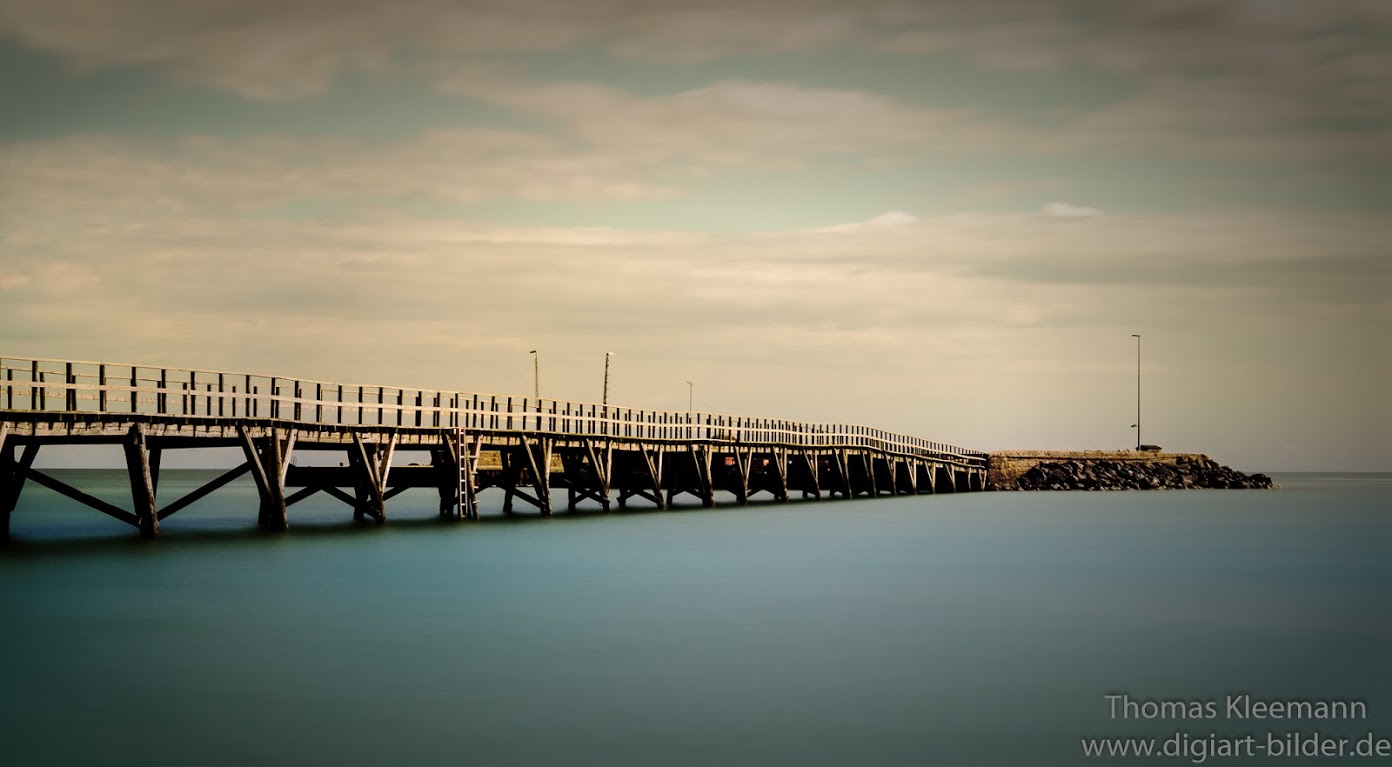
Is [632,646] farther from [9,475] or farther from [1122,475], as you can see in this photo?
[1122,475]

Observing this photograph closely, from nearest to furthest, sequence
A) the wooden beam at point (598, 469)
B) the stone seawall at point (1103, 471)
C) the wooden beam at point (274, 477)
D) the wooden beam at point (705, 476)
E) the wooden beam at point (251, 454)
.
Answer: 1. the wooden beam at point (251, 454)
2. the wooden beam at point (274, 477)
3. the wooden beam at point (598, 469)
4. the wooden beam at point (705, 476)
5. the stone seawall at point (1103, 471)

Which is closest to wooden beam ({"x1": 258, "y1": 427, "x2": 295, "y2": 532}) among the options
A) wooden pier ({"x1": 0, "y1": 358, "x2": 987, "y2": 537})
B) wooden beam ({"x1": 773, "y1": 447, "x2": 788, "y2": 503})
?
wooden pier ({"x1": 0, "y1": 358, "x2": 987, "y2": 537})

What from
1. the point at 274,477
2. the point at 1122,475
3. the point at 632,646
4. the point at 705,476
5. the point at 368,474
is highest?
the point at 274,477

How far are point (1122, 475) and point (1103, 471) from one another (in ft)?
5.31

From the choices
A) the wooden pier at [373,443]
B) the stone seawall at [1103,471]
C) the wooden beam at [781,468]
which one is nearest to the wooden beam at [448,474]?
the wooden pier at [373,443]

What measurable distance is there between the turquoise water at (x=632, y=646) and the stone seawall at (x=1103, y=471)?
67924 mm

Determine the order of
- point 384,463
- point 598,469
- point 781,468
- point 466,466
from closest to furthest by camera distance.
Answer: point 384,463, point 466,466, point 598,469, point 781,468

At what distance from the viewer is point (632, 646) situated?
21.4m

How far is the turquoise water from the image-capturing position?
15211 mm

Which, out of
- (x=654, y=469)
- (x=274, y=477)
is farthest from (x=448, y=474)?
(x=654, y=469)

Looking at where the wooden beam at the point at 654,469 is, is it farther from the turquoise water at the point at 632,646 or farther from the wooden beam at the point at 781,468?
the turquoise water at the point at 632,646

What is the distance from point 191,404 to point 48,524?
17.6 m

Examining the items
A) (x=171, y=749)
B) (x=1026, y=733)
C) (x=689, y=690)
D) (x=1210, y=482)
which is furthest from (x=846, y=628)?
(x=1210, y=482)

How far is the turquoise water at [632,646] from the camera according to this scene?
49.9ft
